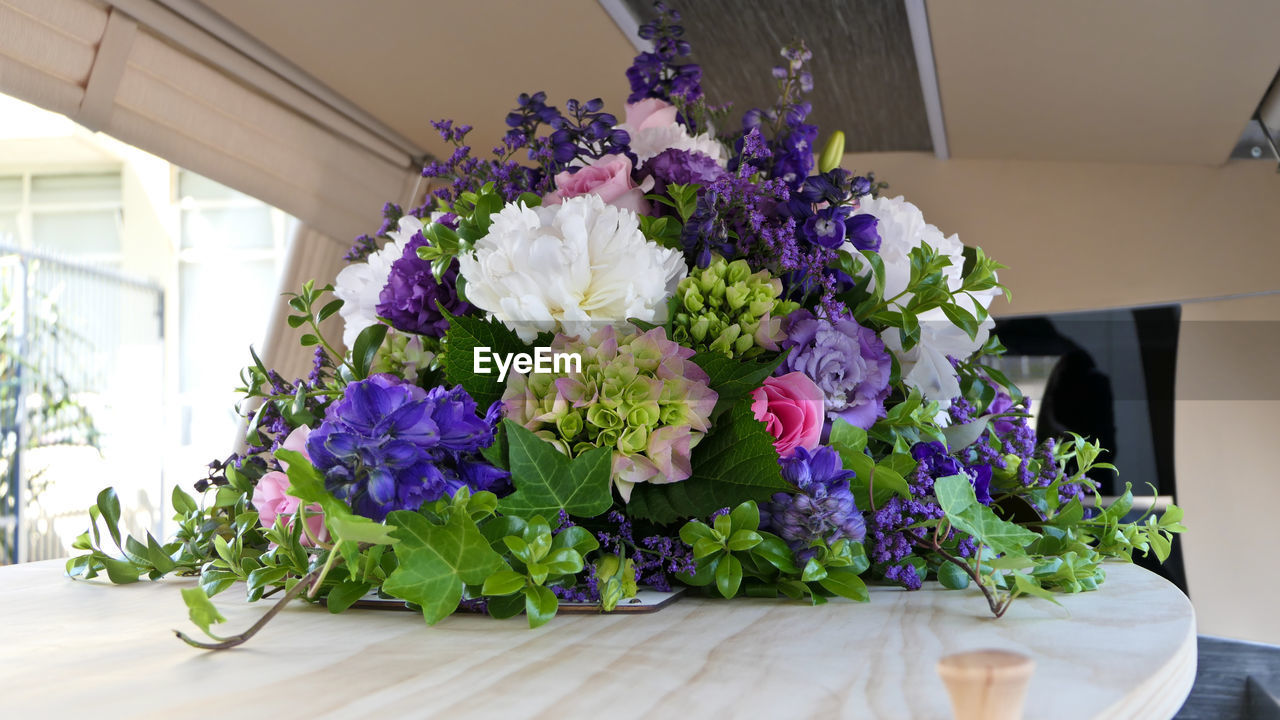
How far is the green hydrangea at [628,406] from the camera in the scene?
463 mm

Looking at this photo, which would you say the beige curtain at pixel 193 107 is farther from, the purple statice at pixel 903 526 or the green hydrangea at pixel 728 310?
the purple statice at pixel 903 526

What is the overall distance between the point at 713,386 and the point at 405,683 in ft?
0.80

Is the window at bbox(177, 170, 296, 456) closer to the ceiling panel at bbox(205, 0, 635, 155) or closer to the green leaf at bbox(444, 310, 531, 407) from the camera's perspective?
the ceiling panel at bbox(205, 0, 635, 155)

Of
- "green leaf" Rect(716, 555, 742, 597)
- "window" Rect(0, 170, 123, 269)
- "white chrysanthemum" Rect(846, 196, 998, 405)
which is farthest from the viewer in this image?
"window" Rect(0, 170, 123, 269)

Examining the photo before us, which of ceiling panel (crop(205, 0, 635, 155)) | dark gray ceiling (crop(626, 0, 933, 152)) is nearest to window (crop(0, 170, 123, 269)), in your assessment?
ceiling panel (crop(205, 0, 635, 155))

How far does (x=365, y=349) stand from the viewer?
60 centimetres

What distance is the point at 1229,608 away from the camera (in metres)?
2.16

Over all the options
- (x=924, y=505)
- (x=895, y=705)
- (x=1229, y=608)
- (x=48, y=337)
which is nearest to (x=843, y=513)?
(x=924, y=505)

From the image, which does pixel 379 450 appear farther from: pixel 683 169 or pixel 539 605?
pixel 683 169

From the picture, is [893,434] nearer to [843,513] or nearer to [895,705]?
[843,513]

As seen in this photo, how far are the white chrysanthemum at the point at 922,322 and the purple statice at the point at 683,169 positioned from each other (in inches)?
4.3

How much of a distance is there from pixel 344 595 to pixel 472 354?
0.14 meters

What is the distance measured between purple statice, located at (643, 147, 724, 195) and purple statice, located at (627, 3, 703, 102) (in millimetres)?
131

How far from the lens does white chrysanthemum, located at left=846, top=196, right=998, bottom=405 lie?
0.58 m
